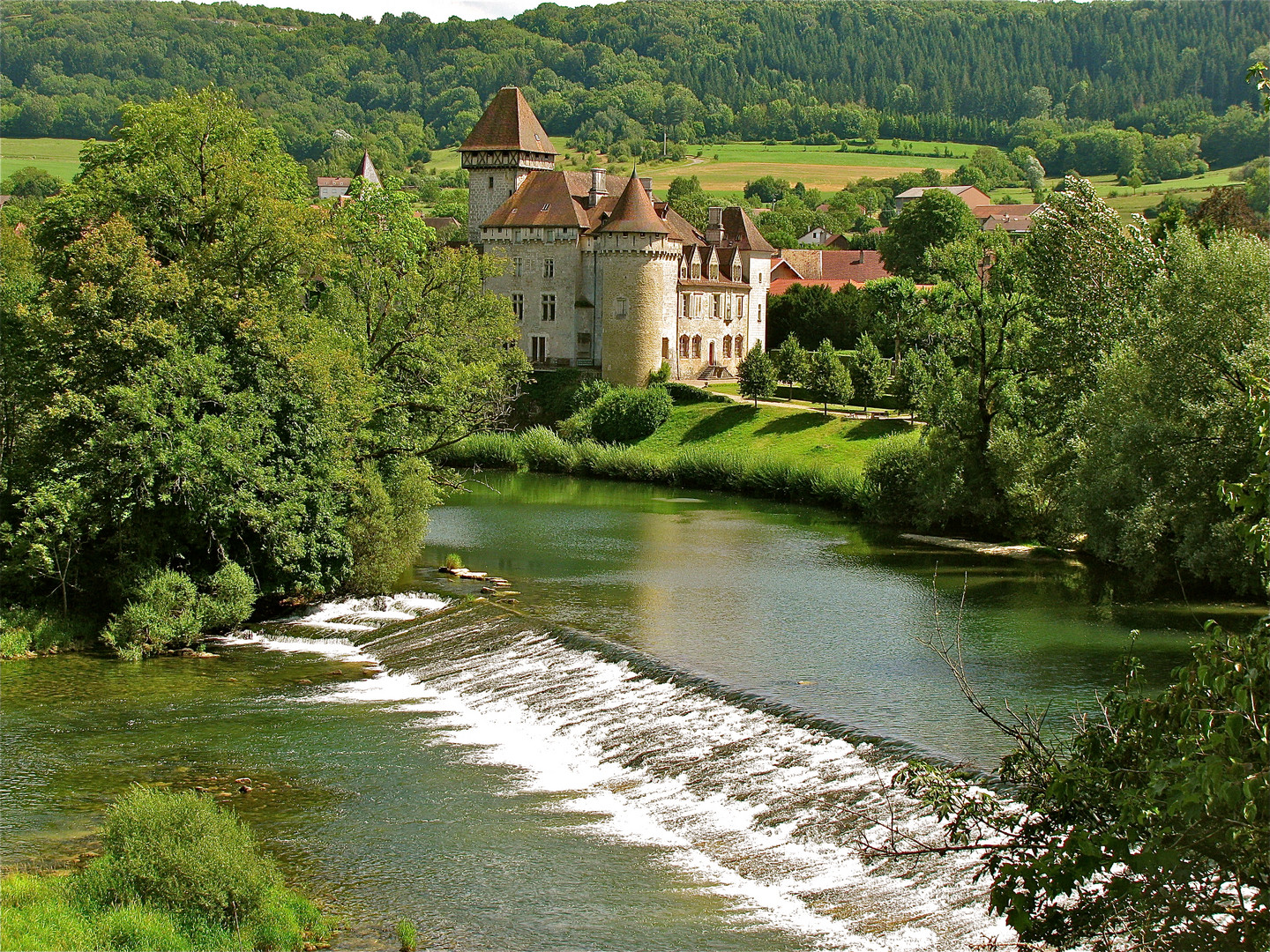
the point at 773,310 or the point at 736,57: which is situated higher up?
the point at 736,57

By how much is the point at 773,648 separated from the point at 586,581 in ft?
26.2

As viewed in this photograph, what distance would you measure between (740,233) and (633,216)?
473 inches

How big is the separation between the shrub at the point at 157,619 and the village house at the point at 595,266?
4124cm

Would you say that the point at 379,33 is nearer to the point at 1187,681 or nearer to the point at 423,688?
the point at 423,688

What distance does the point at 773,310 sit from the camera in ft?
244

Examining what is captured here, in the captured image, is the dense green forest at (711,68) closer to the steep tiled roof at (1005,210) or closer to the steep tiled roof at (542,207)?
the steep tiled roof at (1005,210)

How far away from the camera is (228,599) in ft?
83.1

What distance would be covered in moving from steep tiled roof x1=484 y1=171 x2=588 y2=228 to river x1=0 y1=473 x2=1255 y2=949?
37.3 meters

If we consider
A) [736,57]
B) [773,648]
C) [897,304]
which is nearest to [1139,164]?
[736,57]

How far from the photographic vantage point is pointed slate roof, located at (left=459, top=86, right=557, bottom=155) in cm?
6825

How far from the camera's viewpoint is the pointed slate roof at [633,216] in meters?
64.1

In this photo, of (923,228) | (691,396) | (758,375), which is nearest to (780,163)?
(923,228)

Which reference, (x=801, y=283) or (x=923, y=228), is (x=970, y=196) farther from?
(x=801, y=283)

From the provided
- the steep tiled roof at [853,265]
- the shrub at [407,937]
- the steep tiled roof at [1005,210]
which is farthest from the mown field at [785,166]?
the shrub at [407,937]
